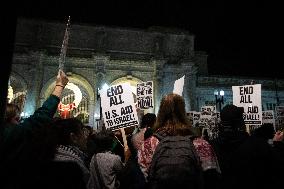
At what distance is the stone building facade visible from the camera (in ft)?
111

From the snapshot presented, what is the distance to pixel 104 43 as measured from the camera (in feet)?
120

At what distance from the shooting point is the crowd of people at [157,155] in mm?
2707

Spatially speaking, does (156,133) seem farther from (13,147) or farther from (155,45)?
(155,45)

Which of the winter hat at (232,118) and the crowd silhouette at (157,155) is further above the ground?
the winter hat at (232,118)

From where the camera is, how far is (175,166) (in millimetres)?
3457

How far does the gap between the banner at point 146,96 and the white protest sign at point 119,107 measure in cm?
195

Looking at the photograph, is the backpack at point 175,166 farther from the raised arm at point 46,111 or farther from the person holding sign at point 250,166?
the raised arm at point 46,111

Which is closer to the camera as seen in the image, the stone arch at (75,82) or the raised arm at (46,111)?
the raised arm at (46,111)

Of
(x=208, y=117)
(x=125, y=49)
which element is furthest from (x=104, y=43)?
(x=208, y=117)

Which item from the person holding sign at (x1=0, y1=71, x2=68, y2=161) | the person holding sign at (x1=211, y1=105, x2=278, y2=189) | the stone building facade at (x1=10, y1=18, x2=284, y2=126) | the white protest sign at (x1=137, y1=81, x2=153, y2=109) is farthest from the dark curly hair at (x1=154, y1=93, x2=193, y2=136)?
the stone building facade at (x1=10, y1=18, x2=284, y2=126)

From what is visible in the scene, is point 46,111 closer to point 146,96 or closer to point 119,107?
point 119,107

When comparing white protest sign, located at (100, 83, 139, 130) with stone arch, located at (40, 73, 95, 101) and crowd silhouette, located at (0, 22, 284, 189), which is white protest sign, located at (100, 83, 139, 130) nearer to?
crowd silhouette, located at (0, 22, 284, 189)

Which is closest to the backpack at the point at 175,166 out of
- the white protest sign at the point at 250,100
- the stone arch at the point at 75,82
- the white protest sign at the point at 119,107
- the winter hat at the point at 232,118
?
the winter hat at the point at 232,118

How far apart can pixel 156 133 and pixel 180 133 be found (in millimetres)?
315
